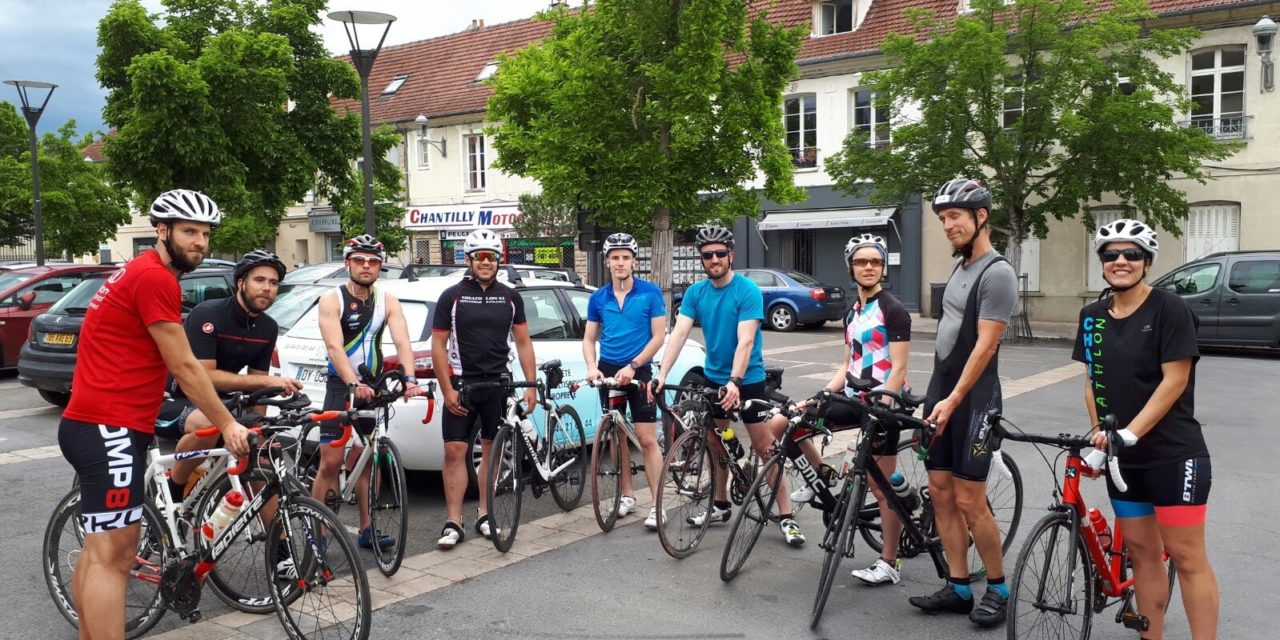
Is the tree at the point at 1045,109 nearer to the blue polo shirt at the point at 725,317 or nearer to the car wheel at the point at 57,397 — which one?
the blue polo shirt at the point at 725,317

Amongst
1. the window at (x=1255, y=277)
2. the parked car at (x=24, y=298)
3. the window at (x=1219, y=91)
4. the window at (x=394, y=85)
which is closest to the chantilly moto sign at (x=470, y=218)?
the parked car at (x=24, y=298)

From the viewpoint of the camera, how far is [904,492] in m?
5.22

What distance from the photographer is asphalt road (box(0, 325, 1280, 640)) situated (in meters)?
4.73

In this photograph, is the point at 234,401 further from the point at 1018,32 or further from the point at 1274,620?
the point at 1018,32

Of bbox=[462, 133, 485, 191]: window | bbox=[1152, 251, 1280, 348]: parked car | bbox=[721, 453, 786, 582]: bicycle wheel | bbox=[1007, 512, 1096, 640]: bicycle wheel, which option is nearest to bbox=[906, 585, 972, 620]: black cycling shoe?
bbox=[1007, 512, 1096, 640]: bicycle wheel

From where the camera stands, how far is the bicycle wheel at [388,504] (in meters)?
5.36

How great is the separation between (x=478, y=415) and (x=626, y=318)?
1.14 m

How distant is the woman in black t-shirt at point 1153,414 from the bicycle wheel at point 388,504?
3.32 meters

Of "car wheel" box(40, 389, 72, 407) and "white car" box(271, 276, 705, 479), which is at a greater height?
"white car" box(271, 276, 705, 479)

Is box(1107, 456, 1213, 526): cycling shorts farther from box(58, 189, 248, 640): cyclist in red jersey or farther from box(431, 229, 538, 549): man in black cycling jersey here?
box(58, 189, 248, 640): cyclist in red jersey

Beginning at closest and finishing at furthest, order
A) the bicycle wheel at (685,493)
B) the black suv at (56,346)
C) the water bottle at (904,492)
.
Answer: the water bottle at (904,492)
the bicycle wheel at (685,493)
the black suv at (56,346)

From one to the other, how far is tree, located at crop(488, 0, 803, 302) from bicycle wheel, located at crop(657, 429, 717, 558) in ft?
21.9

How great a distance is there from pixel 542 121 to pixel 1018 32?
34.8 ft

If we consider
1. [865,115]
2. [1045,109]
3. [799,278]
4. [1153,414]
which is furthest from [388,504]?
[865,115]
